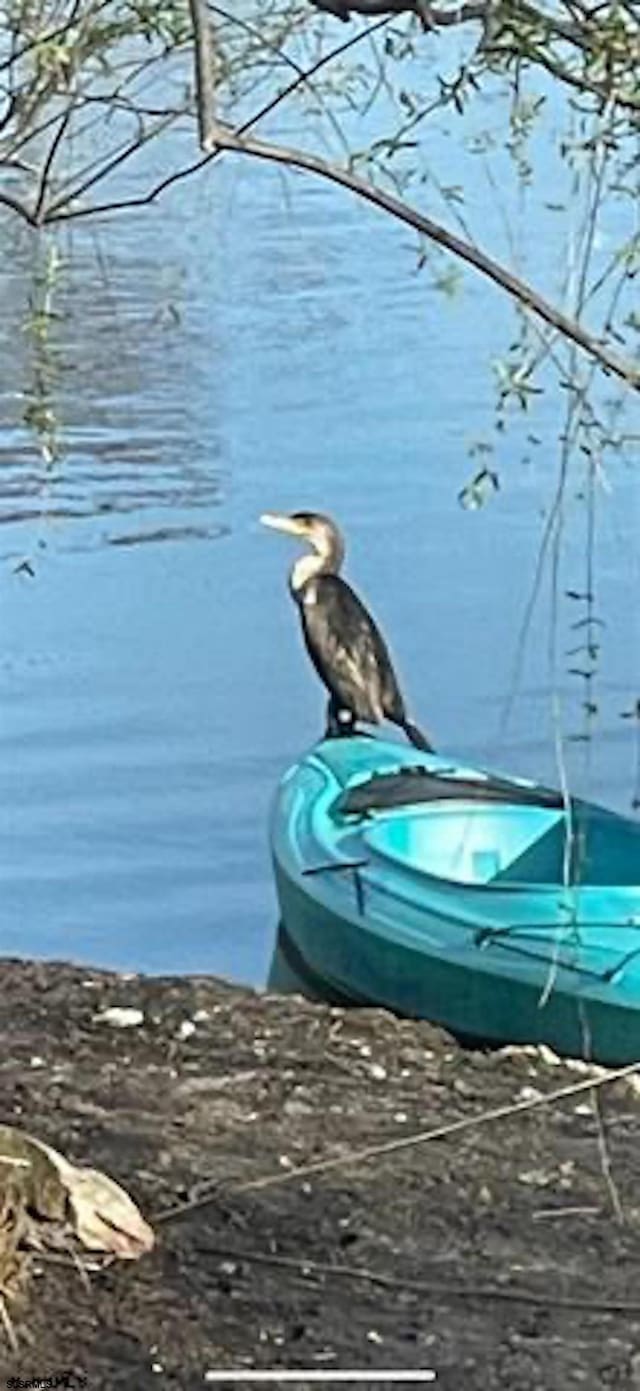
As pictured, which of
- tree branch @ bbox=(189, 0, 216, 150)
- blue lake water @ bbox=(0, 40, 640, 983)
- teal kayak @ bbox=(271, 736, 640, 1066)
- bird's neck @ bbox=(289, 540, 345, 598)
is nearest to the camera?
tree branch @ bbox=(189, 0, 216, 150)

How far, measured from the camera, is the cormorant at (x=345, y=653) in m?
8.35

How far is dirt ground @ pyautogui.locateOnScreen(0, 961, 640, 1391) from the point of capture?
3.50m

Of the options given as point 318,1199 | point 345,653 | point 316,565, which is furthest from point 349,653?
point 318,1199

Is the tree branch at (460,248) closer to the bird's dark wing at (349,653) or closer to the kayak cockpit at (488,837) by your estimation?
the kayak cockpit at (488,837)

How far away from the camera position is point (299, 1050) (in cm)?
496

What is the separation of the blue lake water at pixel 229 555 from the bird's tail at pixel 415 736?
0.58 ft

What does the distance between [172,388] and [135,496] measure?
1.68 metres

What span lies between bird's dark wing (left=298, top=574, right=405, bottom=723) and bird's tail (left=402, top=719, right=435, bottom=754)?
33 mm

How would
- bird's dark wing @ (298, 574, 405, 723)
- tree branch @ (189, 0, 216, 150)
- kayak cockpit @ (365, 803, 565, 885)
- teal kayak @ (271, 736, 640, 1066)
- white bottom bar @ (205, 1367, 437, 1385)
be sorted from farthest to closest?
1. bird's dark wing @ (298, 574, 405, 723)
2. kayak cockpit @ (365, 803, 565, 885)
3. teal kayak @ (271, 736, 640, 1066)
4. white bottom bar @ (205, 1367, 437, 1385)
5. tree branch @ (189, 0, 216, 150)

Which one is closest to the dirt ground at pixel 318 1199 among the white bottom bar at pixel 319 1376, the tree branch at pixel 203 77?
the white bottom bar at pixel 319 1376

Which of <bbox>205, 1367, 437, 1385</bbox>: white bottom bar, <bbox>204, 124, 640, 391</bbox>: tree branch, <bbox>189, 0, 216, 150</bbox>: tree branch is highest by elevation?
<bbox>189, 0, 216, 150</bbox>: tree branch

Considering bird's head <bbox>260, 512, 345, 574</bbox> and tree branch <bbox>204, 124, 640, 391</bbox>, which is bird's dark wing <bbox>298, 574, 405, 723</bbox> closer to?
bird's head <bbox>260, 512, 345, 574</bbox>

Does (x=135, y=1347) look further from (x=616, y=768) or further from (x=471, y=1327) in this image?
(x=616, y=768)

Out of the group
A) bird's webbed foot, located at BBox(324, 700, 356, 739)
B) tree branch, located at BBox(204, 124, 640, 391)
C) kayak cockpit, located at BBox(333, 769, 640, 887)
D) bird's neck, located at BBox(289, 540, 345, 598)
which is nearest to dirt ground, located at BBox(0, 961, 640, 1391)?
tree branch, located at BBox(204, 124, 640, 391)
